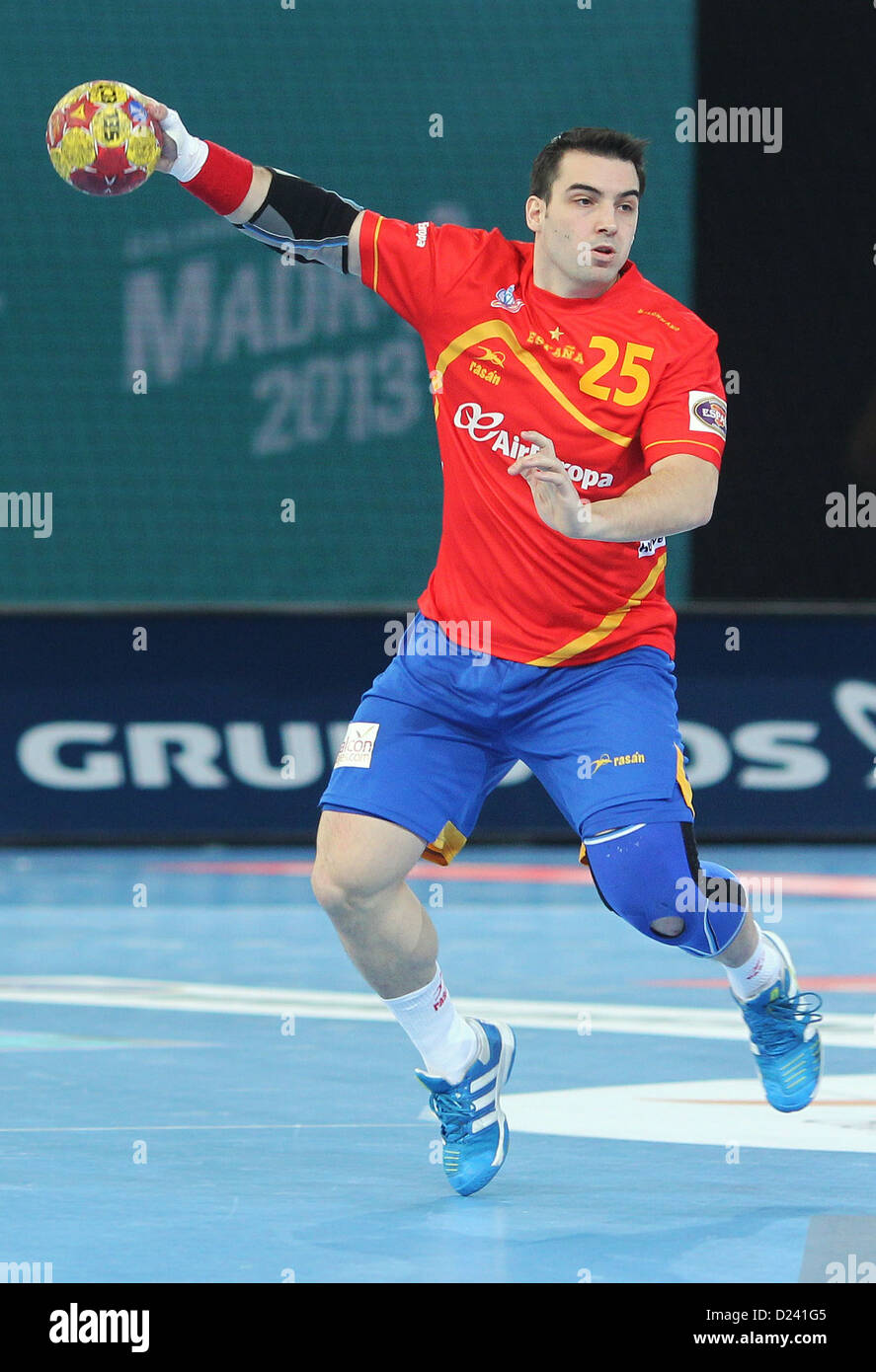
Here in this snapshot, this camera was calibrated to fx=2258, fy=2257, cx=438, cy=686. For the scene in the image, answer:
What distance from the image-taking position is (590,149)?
5.04 meters

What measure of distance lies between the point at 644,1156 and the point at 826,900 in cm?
475

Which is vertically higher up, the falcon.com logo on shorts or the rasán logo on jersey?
the rasán logo on jersey

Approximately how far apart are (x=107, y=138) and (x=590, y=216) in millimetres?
1113

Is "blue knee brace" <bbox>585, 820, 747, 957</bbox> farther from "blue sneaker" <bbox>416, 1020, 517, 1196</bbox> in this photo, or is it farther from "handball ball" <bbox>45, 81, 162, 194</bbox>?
"handball ball" <bbox>45, 81, 162, 194</bbox>

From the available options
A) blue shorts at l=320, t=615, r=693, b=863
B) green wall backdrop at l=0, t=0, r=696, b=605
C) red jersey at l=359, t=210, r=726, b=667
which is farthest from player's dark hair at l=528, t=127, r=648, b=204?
green wall backdrop at l=0, t=0, r=696, b=605

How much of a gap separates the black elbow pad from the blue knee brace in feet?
4.99

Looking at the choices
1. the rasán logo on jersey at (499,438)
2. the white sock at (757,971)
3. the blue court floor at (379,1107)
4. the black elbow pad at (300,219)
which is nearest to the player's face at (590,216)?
the rasán logo on jersey at (499,438)

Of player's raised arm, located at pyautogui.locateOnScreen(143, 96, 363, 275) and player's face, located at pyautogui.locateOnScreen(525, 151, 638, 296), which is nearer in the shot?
player's face, located at pyautogui.locateOnScreen(525, 151, 638, 296)

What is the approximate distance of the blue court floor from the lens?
4281 millimetres

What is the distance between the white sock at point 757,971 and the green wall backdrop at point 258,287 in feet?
22.6

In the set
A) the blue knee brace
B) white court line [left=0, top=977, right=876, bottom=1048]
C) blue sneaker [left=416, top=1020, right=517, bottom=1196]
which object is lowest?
white court line [left=0, top=977, right=876, bottom=1048]

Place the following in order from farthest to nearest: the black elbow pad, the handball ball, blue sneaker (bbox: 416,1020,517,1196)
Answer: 1. the black elbow pad
2. the handball ball
3. blue sneaker (bbox: 416,1020,517,1196)

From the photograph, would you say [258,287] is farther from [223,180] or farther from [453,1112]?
[453,1112]

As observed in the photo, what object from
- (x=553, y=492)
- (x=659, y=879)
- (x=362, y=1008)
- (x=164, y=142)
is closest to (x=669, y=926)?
(x=659, y=879)
